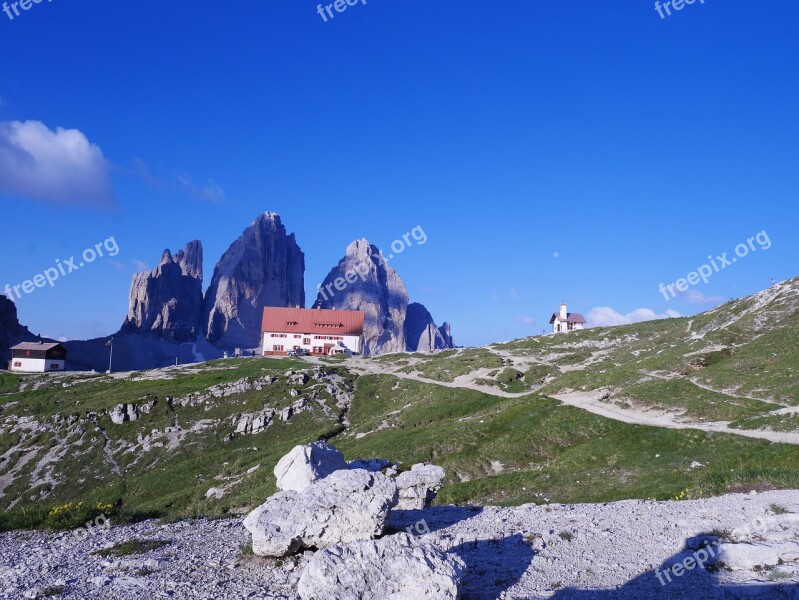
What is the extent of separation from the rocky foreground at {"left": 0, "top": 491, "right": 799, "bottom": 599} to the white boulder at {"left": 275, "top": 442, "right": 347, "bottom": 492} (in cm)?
241

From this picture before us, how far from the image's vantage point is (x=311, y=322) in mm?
154625

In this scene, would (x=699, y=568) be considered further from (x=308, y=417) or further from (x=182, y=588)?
(x=308, y=417)

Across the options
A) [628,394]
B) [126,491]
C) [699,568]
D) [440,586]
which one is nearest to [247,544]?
[440,586]

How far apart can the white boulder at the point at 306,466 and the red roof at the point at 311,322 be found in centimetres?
13079

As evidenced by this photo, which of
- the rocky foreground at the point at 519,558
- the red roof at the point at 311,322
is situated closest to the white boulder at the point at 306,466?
the rocky foreground at the point at 519,558

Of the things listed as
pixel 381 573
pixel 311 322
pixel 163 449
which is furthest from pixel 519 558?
pixel 311 322

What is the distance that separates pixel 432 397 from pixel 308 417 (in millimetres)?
17386

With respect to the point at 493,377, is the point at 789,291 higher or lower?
higher

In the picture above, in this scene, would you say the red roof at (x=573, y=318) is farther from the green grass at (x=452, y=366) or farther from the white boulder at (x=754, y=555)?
the white boulder at (x=754, y=555)

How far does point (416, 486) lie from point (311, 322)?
13215 centimetres

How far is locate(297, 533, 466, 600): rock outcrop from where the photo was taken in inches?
492

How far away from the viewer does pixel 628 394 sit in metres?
50.5

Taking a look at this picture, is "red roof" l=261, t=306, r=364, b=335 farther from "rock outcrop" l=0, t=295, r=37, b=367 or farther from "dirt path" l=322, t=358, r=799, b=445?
"rock outcrop" l=0, t=295, r=37, b=367

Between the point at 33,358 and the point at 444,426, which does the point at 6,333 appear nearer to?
the point at 33,358
